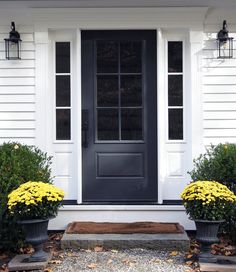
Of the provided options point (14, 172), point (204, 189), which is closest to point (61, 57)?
point (14, 172)

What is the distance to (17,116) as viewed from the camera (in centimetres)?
Result: 636

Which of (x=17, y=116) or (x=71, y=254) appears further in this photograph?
(x=17, y=116)

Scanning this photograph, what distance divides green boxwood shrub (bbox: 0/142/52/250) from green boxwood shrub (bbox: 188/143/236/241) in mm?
1857

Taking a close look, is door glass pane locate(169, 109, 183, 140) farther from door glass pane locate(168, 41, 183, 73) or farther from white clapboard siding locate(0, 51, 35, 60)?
white clapboard siding locate(0, 51, 35, 60)

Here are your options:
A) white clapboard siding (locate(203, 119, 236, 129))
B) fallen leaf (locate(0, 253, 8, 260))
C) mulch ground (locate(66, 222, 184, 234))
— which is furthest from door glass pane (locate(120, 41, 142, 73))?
fallen leaf (locate(0, 253, 8, 260))

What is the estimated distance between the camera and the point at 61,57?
6.48 m

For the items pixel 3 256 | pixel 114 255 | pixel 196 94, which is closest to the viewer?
pixel 114 255

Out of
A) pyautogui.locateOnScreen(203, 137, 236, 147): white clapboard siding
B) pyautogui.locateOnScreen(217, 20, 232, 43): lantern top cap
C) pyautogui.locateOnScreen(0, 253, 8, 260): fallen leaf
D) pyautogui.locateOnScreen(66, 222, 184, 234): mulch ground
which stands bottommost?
pyautogui.locateOnScreen(0, 253, 8, 260): fallen leaf

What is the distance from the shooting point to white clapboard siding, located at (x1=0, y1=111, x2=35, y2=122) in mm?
6352

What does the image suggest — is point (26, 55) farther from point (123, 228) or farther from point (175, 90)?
point (123, 228)

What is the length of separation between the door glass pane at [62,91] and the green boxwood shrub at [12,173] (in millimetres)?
965

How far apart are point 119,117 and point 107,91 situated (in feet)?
1.24

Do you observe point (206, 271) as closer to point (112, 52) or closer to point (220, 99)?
point (220, 99)

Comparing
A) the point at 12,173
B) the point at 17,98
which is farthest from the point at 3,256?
the point at 17,98
